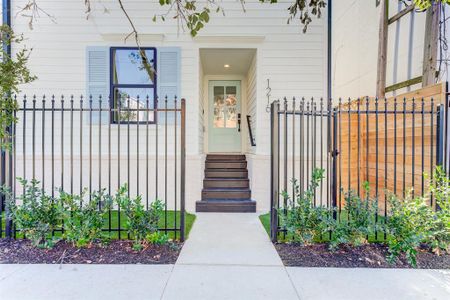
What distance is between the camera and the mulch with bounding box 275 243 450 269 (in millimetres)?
3242

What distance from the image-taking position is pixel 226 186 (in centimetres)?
639

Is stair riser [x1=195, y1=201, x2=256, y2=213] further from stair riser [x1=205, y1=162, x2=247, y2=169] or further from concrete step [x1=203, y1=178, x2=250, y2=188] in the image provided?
stair riser [x1=205, y1=162, x2=247, y2=169]

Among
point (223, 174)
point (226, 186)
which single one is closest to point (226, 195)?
point (226, 186)

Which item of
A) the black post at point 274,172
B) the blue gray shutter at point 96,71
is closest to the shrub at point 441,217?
the black post at point 274,172

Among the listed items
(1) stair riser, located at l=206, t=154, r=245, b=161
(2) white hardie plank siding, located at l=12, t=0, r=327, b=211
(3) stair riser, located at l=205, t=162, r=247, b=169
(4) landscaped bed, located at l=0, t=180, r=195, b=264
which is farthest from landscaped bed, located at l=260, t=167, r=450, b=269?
(1) stair riser, located at l=206, t=154, r=245, b=161

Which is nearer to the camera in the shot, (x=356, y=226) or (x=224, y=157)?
(x=356, y=226)

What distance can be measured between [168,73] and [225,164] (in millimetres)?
2421

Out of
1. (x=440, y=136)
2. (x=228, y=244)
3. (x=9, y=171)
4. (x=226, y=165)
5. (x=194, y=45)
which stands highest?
(x=194, y=45)

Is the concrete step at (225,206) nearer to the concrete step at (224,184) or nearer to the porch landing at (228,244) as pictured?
the porch landing at (228,244)

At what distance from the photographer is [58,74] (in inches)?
243

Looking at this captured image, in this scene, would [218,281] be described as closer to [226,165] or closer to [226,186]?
[226,186]

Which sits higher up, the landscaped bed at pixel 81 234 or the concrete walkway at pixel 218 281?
the landscaped bed at pixel 81 234

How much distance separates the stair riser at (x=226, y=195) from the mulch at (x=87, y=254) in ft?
7.66

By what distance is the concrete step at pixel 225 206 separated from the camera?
5.81 metres
